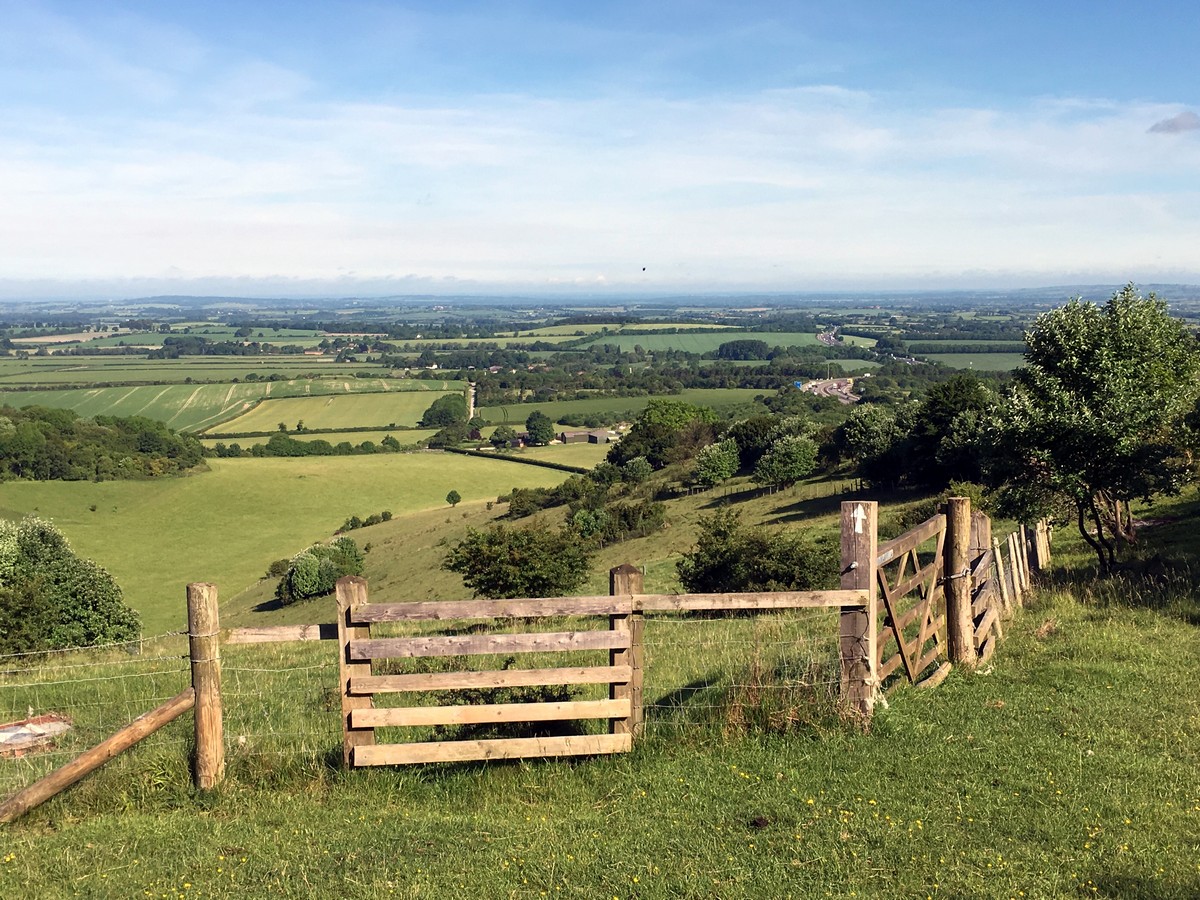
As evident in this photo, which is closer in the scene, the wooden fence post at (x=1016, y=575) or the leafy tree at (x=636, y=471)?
the wooden fence post at (x=1016, y=575)

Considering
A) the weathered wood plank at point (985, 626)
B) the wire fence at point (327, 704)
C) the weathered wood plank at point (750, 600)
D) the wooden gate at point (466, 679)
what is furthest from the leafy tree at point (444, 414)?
the wooden gate at point (466, 679)

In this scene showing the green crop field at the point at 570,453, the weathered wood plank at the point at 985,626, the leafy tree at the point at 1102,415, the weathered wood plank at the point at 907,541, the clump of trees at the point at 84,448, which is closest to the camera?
the weathered wood plank at the point at 907,541

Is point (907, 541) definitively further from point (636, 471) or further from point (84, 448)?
point (84, 448)

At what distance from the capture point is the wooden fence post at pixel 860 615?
8.62m

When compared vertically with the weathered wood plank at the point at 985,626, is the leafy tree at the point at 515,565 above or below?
below

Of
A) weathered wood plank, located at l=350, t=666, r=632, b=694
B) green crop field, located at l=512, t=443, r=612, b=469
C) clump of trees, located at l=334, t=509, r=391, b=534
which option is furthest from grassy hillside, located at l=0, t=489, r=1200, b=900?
green crop field, located at l=512, t=443, r=612, b=469

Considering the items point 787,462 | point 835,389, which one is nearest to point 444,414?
point 835,389

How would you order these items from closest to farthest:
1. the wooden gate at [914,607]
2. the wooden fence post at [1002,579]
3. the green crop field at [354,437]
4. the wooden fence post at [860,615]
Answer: the wooden fence post at [860,615] → the wooden gate at [914,607] → the wooden fence post at [1002,579] → the green crop field at [354,437]

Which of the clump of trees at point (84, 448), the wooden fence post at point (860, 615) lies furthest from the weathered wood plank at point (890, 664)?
the clump of trees at point (84, 448)

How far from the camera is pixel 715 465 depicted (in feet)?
214

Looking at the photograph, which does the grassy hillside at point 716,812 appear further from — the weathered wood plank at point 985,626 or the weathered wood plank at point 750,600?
the weathered wood plank at point 750,600

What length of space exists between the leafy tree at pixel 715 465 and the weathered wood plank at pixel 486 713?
189ft

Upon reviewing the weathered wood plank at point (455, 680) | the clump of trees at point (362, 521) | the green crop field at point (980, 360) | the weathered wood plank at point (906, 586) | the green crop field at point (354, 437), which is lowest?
the clump of trees at point (362, 521)

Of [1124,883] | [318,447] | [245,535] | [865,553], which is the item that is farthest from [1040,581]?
[318,447]
